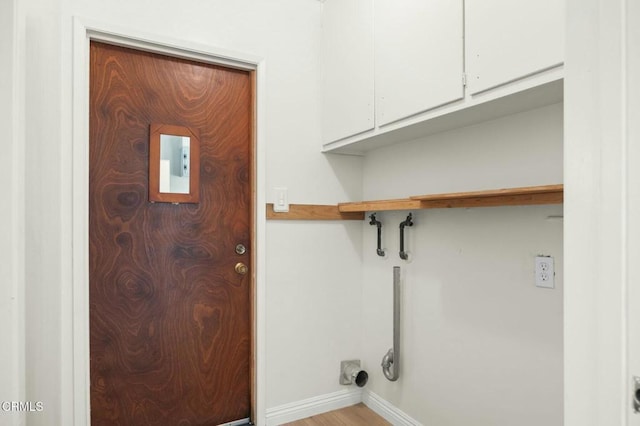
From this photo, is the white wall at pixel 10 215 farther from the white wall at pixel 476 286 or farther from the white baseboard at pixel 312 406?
the white wall at pixel 476 286

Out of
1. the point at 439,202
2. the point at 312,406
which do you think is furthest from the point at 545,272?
the point at 312,406

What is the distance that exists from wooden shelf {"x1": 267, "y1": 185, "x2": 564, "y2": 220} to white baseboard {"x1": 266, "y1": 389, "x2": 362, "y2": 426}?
3.48 feet

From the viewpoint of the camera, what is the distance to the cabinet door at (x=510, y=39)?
3.68 feet

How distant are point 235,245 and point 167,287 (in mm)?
397

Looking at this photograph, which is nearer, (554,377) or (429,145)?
(554,377)

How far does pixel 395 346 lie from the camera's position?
6.62 ft

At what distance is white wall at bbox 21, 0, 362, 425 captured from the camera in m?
1.59

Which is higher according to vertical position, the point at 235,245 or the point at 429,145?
the point at 429,145

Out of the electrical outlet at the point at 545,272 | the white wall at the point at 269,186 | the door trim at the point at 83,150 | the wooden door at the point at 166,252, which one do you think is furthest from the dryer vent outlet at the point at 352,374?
the door trim at the point at 83,150
